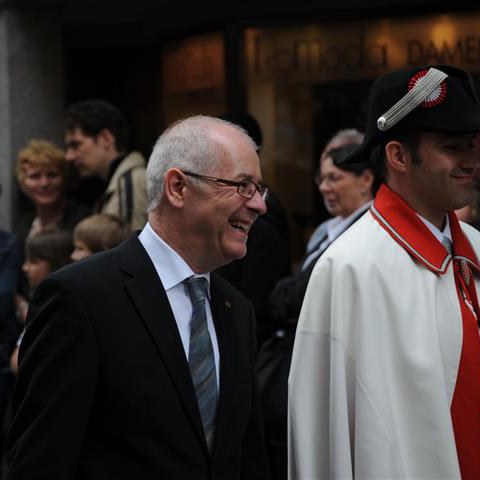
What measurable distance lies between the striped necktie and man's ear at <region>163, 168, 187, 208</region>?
0.73 feet

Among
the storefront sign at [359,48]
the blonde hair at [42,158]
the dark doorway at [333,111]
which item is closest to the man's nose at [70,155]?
the blonde hair at [42,158]

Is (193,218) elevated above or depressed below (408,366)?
above

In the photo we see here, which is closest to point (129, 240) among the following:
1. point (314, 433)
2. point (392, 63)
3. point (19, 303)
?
point (314, 433)

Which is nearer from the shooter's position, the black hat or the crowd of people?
the crowd of people

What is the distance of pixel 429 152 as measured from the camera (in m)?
3.25

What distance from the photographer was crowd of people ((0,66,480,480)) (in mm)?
2760

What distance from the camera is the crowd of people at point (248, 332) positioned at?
9.05 ft

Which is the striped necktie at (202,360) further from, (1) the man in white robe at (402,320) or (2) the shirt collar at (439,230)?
(2) the shirt collar at (439,230)

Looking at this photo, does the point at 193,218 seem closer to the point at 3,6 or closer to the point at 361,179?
the point at 361,179

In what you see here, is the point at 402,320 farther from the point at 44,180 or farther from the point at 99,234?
the point at 44,180

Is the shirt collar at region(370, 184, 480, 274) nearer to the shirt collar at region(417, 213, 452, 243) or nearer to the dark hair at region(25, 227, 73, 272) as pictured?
the shirt collar at region(417, 213, 452, 243)

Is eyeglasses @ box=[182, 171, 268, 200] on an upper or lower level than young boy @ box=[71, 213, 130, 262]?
upper

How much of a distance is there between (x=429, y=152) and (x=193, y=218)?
75cm

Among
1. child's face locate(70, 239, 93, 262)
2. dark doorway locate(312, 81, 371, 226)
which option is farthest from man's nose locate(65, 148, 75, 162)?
dark doorway locate(312, 81, 371, 226)
